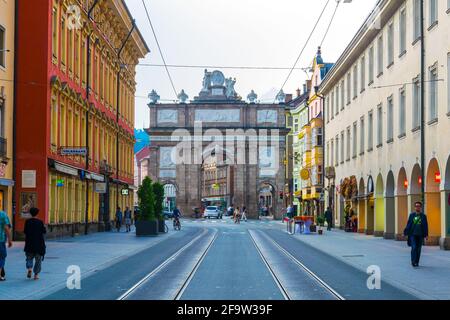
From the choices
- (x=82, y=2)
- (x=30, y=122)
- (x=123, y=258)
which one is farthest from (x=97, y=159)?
(x=123, y=258)

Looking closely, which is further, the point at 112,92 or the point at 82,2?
the point at 112,92

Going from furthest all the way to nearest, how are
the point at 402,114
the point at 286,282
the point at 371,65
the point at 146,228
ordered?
the point at 146,228 → the point at 371,65 → the point at 402,114 → the point at 286,282

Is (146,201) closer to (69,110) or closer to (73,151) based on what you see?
(69,110)

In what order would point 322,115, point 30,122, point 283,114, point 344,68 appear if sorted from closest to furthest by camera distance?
point 30,122 < point 344,68 < point 322,115 < point 283,114

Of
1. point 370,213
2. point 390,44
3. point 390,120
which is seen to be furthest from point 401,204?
point 370,213

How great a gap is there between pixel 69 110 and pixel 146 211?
777cm

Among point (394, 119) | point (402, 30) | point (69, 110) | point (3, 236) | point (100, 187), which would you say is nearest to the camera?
point (3, 236)

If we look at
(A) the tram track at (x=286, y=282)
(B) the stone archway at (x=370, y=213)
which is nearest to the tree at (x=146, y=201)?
(B) the stone archway at (x=370, y=213)

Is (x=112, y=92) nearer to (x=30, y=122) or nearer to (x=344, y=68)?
(x=344, y=68)

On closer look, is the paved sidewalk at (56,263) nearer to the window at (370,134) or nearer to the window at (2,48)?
the window at (2,48)

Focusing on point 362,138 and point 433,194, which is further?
point 362,138

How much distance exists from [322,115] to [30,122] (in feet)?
124

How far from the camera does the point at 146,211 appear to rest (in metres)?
46.5
